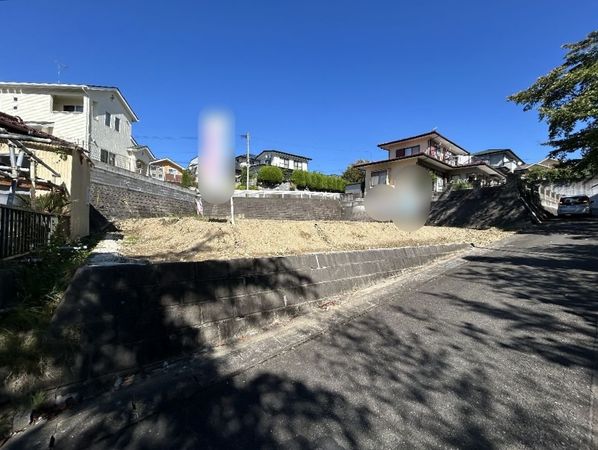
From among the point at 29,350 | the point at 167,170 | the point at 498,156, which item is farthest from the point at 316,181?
the point at 29,350

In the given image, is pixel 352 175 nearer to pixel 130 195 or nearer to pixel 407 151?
pixel 407 151

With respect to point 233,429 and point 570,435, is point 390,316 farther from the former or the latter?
point 233,429

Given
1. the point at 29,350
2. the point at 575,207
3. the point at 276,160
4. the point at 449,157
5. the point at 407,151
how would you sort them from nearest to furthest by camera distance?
the point at 29,350
the point at 575,207
the point at 407,151
the point at 449,157
the point at 276,160

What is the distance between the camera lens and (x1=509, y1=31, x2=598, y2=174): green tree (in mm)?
10555

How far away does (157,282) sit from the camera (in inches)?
97.5

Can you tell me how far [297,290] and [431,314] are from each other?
5.11 ft

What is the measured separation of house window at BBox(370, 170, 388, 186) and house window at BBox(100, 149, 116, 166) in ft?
66.1

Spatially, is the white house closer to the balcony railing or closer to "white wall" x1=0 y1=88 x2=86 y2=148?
"white wall" x1=0 y1=88 x2=86 y2=148

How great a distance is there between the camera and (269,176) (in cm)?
3722

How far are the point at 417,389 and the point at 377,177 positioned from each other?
26.7 m

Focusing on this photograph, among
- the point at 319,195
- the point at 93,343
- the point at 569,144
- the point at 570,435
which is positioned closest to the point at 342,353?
the point at 570,435

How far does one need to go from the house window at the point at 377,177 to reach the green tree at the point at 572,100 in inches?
539

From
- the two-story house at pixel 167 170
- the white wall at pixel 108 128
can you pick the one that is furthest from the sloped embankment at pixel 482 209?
the two-story house at pixel 167 170

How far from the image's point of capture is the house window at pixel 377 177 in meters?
26.9
